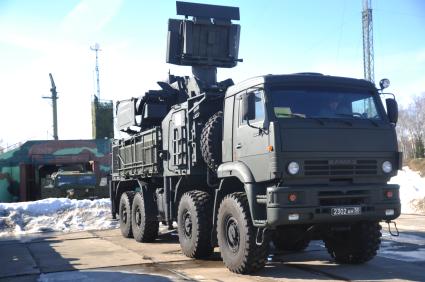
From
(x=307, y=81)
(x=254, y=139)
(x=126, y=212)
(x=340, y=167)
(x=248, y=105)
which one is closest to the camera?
(x=340, y=167)

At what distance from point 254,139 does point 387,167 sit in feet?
6.61

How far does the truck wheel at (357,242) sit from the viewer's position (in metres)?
8.78

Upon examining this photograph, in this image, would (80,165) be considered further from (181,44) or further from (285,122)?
(285,122)

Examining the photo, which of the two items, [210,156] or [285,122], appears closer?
[285,122]

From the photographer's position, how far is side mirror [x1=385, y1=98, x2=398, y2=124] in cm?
861

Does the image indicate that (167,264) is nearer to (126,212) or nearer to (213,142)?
(213,142)

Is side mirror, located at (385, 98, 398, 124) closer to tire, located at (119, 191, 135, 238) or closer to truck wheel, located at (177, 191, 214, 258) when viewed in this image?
truck wheel, located at (177, 191, 214, 258)

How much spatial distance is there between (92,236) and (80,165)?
19.5 m

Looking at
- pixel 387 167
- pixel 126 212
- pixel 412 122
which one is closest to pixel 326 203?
pixel 387 167

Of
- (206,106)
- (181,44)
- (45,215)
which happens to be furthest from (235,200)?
(45,215)

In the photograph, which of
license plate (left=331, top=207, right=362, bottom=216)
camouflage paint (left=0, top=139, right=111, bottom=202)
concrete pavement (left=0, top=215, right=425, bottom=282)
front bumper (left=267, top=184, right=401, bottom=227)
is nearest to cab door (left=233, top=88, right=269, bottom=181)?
front bumper (left=267, top=184, right=401, bottom=227)

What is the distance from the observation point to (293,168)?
25.0ft

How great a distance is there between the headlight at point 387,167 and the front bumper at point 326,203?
22cm

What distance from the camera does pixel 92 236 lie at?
48.4 feet
